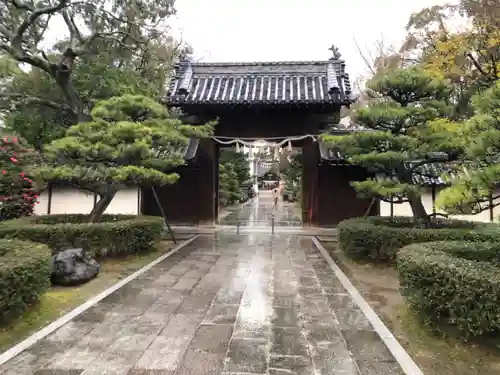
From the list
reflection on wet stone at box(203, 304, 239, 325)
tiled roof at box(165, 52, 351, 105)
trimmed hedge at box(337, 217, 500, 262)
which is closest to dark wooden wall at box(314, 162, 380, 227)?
tiled roof at box(165, 52, 351, 105)

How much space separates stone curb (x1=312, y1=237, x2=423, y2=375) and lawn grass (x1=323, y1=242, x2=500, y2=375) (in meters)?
0.09

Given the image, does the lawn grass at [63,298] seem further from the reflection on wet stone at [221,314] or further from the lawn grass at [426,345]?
the lawn grass at [426,345]

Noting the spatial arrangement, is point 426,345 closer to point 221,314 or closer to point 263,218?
point 221,314

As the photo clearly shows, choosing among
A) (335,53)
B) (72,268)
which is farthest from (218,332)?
(335,53)

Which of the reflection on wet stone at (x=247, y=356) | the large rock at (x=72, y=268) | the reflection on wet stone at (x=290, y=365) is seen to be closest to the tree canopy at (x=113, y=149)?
the large rock at (x=72, y=268)

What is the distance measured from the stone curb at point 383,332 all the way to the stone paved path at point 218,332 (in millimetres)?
101

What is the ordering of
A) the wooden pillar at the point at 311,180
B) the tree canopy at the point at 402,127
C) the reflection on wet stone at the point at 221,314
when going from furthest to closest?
1. the wooden pillar at the point at 311,180
2. the tree canopy at the point at 402,127
3. the reflection on wet stone at the point at 221,314

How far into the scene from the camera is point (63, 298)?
5.71 m

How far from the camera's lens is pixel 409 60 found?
1731cm

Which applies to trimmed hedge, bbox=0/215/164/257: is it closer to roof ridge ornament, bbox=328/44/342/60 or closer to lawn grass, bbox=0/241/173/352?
lawn grass, bbox=0/241/173/352

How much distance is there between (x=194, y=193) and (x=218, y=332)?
985cm

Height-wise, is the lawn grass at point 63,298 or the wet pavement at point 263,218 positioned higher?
the wet pavement at point 263,218

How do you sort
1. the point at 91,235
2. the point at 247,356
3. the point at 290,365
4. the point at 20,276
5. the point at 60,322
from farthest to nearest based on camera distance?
the point at 91,235 → the point at 60,322 → the point at 20,276 → the point at 247,356 → the point at 290,365

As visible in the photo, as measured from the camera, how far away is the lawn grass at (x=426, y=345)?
3.67 metres
